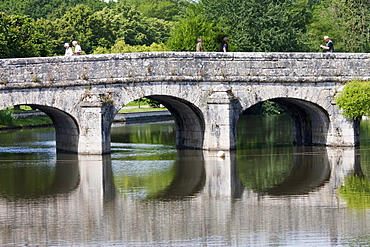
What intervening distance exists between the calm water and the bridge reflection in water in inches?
1.0

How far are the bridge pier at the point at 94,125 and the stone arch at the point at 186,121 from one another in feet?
8.43

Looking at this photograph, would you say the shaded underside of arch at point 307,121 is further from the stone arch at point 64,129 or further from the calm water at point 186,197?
the stone arch at point 64,129

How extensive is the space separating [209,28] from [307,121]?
19.2 m

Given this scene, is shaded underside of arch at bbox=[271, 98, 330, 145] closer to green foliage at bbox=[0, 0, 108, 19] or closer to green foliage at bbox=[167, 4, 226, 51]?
green foliage at bbox=[167, 4, 226, 51]

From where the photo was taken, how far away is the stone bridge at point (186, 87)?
91.7 feet

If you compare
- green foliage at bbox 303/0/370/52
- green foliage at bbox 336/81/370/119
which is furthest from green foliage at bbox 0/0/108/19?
green foliage at bbox 336/81/370/119

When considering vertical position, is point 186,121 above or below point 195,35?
below

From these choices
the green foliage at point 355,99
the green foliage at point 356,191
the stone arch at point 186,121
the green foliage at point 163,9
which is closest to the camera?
the green foliage at point 356,191

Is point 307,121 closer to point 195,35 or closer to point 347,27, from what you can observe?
point 195,35

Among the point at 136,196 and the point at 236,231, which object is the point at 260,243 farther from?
the point at 136,196

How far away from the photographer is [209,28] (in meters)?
51.0

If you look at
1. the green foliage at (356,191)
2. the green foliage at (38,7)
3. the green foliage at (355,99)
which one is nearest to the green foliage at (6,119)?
the green foliage at (355,99)

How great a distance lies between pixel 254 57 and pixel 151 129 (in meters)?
16.5

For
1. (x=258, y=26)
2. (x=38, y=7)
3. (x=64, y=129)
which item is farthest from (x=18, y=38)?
(x=38, y=7)
